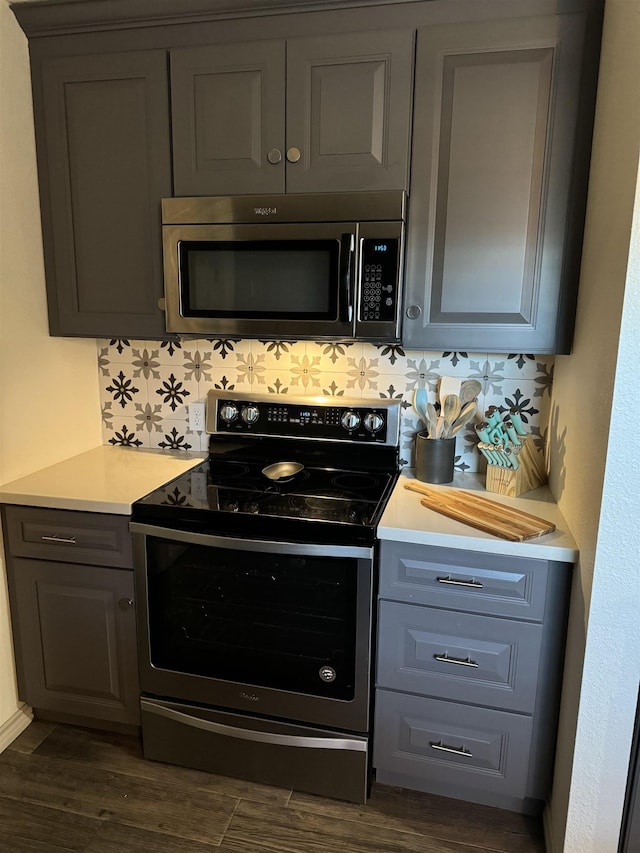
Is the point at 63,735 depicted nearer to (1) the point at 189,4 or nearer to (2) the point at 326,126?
(2) the point at 326,126

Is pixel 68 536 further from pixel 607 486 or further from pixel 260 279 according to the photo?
pixel 607 486

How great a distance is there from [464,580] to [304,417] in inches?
32.9

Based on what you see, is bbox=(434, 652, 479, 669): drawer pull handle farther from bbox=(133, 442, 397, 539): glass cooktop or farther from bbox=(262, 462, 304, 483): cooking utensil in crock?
bbox=(262, 462, 304, 483): cooking utensil in crock

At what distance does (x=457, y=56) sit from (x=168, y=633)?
1873mm

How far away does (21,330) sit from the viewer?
2004 mm

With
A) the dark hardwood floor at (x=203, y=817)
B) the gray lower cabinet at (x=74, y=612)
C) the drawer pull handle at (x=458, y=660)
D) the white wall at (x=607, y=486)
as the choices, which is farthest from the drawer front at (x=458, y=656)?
the gray lower cabinet at (x=74, y=612)

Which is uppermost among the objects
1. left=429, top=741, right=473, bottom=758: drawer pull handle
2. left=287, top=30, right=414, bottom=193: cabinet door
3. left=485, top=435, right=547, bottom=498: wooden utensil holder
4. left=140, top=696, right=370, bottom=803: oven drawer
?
left=287, top=30, right=414, bottom=193: cabinet door

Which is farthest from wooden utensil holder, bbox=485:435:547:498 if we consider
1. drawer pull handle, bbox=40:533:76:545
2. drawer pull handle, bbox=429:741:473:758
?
drawer pull handle, bbox=40:533:76:545

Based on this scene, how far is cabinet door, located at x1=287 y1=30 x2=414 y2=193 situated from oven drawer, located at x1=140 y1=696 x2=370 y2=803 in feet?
5.30

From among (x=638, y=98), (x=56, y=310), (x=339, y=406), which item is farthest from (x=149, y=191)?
(x=638, y=98)

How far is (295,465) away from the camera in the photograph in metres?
2.18

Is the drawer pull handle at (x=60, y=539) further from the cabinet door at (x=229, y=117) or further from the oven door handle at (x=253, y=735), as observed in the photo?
the cabinet door at (x=229, y=117)

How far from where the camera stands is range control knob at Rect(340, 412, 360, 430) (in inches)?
84.8

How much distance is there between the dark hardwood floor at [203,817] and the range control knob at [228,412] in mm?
1183
